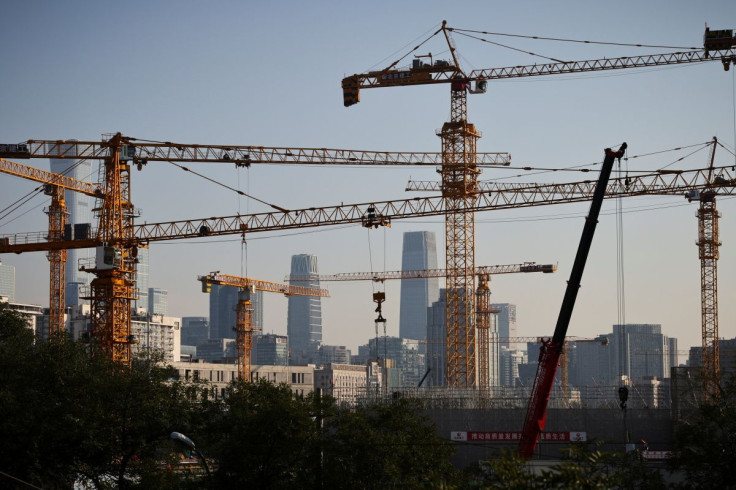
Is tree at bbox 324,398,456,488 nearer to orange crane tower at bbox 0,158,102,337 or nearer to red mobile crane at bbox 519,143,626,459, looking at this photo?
red mobile crane at bbox 519,143,626,459

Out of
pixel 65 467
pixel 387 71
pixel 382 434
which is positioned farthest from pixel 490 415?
pixel 387 71

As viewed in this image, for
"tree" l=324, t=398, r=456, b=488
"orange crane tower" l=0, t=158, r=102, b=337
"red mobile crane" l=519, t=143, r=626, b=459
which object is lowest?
"tree" l=324, t=398, r=456, b=488

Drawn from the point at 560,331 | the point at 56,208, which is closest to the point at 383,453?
the point at 560,331

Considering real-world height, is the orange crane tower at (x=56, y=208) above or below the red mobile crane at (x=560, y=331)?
above

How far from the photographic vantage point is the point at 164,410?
6062cm

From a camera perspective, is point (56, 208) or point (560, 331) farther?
point (56, 208)

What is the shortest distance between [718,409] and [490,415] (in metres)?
39.4

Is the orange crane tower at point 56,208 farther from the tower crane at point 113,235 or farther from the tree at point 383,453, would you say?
the tree at point 383,453

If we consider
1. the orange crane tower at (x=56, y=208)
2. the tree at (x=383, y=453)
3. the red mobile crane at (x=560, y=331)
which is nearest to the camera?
the tree at (x=383, y=453)

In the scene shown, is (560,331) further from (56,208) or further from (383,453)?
(56,208)

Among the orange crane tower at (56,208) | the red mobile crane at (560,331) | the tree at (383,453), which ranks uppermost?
the orange crane tower at (56,208)

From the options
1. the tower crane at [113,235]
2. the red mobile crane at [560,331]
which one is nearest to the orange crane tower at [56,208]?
the tower crane at [113,235]

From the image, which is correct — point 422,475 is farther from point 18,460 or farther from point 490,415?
point 490,415

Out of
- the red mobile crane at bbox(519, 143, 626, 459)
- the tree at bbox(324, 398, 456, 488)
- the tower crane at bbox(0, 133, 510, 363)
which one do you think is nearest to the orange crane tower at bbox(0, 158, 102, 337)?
the tower crane at bbox(0, 133, 510, 363)
